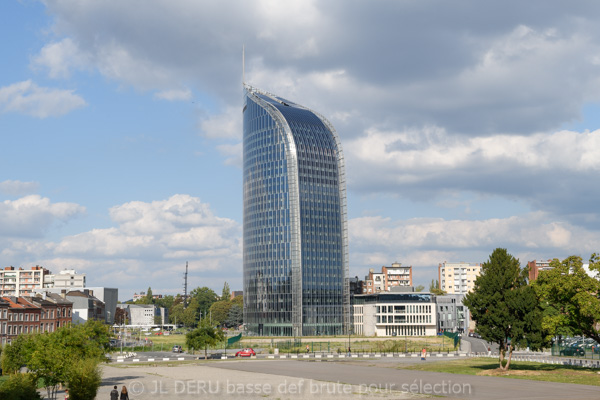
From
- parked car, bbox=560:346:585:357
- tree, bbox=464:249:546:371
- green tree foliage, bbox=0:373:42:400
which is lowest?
parked car, bbox=560:346:585:357

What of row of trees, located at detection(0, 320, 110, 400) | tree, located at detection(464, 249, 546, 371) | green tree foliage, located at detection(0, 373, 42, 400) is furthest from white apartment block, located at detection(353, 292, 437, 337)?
green tree foliage, located at detection(0, 373, 42, 400)

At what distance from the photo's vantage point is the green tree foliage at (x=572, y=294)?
70.1 m

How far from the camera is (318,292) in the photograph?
199m

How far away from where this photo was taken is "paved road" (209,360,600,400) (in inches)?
2002

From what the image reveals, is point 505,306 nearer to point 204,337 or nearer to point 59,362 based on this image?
point 59,362

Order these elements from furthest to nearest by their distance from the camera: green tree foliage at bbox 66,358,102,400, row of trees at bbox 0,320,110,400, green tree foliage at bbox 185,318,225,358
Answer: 1. green tree foliage at bbox 185,318,225,358
2. row of trees at bbox 0,320,110,400
3. green tree foliage at bbox 66,358,102,400

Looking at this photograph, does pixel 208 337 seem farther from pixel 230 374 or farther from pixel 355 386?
pixel 355 386

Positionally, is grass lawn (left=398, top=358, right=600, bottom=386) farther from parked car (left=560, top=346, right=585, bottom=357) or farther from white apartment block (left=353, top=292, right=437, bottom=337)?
white apartment block (left=353, top=292, right=437, bottom=337)

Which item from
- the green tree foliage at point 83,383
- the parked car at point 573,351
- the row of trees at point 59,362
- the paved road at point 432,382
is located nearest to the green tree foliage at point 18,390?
the row of trees at point 59,362

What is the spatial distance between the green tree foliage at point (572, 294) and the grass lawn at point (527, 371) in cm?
463

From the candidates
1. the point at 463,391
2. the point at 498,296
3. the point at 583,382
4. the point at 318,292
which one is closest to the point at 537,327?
the point at 498,296

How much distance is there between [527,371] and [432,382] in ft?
51.0

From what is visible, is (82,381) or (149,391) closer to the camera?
(82,381)

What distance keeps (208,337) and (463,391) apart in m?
56.5
